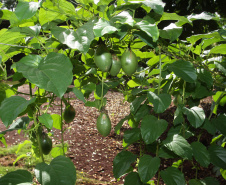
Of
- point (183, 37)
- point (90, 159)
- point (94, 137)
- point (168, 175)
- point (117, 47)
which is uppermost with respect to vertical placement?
point (117, 47)

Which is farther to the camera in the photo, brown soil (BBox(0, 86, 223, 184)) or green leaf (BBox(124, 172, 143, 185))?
brown soil (BBox(0, 86, 223, 184))

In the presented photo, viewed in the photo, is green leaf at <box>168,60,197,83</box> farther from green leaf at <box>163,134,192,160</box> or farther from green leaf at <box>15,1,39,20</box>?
green leaf at <box>15,1,39,20</box>

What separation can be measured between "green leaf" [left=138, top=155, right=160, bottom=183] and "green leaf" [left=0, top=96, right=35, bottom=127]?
461 mm

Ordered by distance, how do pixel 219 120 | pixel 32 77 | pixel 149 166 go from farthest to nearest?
pixel 219 120, pixel 149 166, pixel 32 77

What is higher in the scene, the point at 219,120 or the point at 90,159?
the point at 219,120

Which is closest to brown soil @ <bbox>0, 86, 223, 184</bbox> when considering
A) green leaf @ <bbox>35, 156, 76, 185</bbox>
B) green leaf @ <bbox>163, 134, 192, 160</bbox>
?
green leaf @ <bbox>163, 134, 192, 160</bbox>

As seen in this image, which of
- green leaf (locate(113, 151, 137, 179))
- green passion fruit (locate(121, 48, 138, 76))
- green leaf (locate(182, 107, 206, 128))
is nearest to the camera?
green passion fruit (locate(121, 48, 138, 76))

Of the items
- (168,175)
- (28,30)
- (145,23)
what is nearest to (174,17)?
(145,23)

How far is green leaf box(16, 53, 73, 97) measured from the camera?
0.58 meters

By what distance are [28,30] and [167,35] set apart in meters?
0.46

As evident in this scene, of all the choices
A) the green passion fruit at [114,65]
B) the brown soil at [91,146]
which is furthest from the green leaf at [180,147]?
the brown soil at [91,146]

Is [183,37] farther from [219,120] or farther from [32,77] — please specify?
[32,77]

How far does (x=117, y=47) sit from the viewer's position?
1.09 meters

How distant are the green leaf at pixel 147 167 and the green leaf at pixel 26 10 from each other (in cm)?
62
